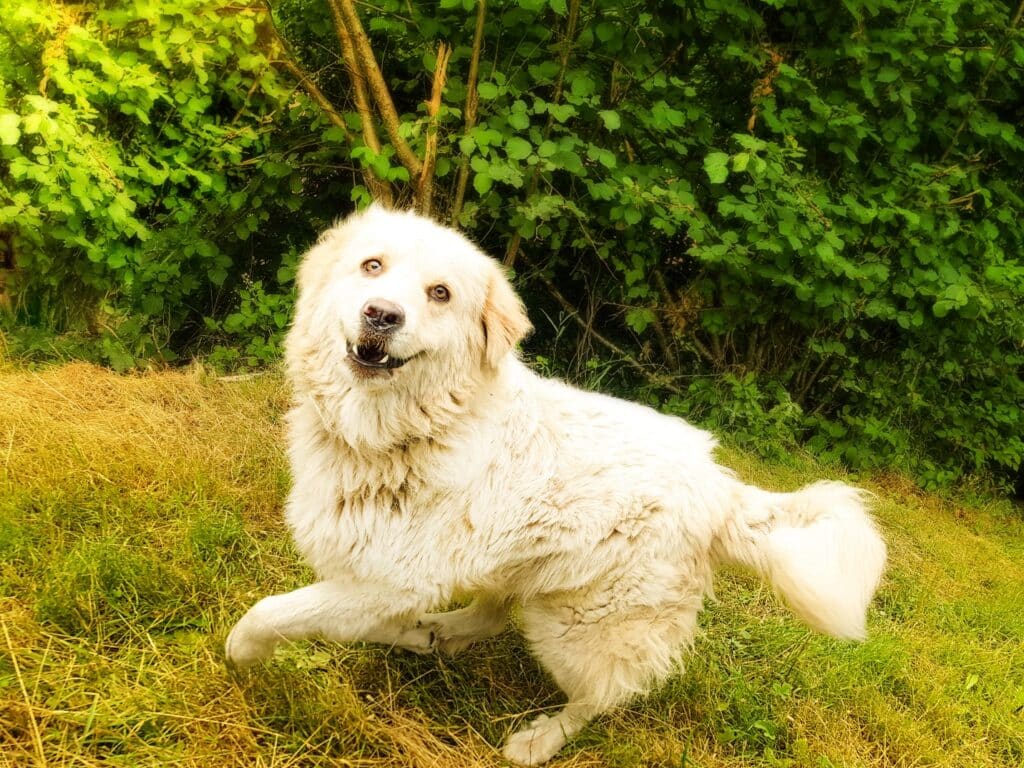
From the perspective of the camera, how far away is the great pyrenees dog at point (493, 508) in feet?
7.22

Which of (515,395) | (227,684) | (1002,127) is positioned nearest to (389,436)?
(515,395)

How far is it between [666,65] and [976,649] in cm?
410

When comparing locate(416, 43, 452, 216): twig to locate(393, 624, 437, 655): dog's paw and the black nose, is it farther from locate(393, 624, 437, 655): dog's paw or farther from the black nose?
locate(393, 624, 437, 655): dog's paw

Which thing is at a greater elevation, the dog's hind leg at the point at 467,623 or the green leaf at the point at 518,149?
the green leaf at the point at 518,149

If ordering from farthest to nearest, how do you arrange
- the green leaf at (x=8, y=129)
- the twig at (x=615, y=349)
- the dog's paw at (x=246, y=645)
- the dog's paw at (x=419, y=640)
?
the twig at (x=615, y=349)
the green leaf at (x=8, y=129)
the dog's paw at (x=419, y=640)
the dog's paw at (x=246, y=645)

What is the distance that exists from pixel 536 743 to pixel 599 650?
403mm

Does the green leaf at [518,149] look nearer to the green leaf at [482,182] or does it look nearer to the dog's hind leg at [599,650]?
the green leaf at [482,182]

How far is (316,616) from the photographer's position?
214 cm

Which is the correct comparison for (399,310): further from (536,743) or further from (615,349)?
(615,349)

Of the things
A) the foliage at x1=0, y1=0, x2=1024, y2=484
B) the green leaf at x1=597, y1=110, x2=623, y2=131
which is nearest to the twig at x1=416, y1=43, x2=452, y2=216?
the foliage at x1=0, y1=0, x2=1024, y2=484

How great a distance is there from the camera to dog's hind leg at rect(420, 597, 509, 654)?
265cm

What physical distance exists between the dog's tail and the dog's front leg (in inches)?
45.3

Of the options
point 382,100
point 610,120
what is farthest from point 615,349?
point 382,100

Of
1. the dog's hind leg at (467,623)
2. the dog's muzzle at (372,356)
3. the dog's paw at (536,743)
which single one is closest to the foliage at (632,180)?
the dog's muzzle at (372,356)
